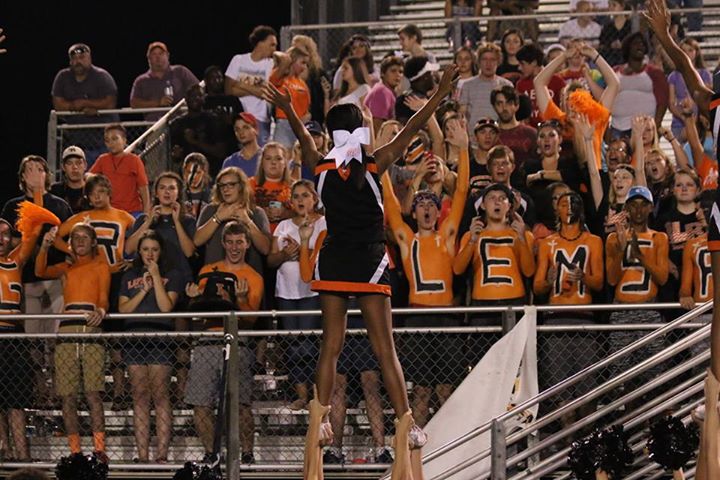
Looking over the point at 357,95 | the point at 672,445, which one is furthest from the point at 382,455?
the point at 357,95

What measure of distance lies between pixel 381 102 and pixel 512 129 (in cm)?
141

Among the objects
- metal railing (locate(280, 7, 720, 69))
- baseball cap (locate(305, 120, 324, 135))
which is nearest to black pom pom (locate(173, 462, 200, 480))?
baseball cap (locate(305, 120, 324, 135))

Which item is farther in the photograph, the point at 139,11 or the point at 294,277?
the point at 139,11

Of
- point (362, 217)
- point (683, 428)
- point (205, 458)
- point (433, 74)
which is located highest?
point (433, 74)

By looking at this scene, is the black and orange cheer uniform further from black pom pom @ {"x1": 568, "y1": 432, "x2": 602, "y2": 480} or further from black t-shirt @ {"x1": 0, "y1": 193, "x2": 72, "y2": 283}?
black t-shirt @ {"x1": 0, "y1": 193, "x2": 72, "y2": 283}

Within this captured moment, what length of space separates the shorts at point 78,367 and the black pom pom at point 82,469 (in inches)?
151

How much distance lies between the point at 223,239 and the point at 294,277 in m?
0.55

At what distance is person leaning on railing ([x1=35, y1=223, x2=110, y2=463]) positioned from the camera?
Answer: 1011 cm

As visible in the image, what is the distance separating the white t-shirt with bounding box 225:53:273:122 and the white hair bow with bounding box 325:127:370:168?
21.1 ft

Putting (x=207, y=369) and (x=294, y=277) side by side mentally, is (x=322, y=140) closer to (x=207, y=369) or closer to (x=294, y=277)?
(x=294, y=277)

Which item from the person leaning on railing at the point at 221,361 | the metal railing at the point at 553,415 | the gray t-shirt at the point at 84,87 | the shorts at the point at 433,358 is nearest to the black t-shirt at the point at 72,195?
the person leaning on railing at the point at 221,361

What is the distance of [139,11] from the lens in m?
18.6


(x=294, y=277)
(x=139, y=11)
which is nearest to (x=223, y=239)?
(x=294, y=277)

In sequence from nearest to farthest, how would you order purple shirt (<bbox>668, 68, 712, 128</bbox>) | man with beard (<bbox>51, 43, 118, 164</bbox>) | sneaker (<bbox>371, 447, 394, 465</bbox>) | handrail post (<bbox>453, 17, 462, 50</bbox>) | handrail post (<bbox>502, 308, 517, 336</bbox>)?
handrail post (<bbox>502, 308, 517, 336</bbox>), sneaker (<bbox>371, 447, 394, 465</bbox>), purple shirt (<bbox>668, 68, 712, 128</bbox>), man with beard (<bbox>51, 43, 118, 164</bbox>), handrail post (<bbox>453, 17, 462, 50</bbox>)
